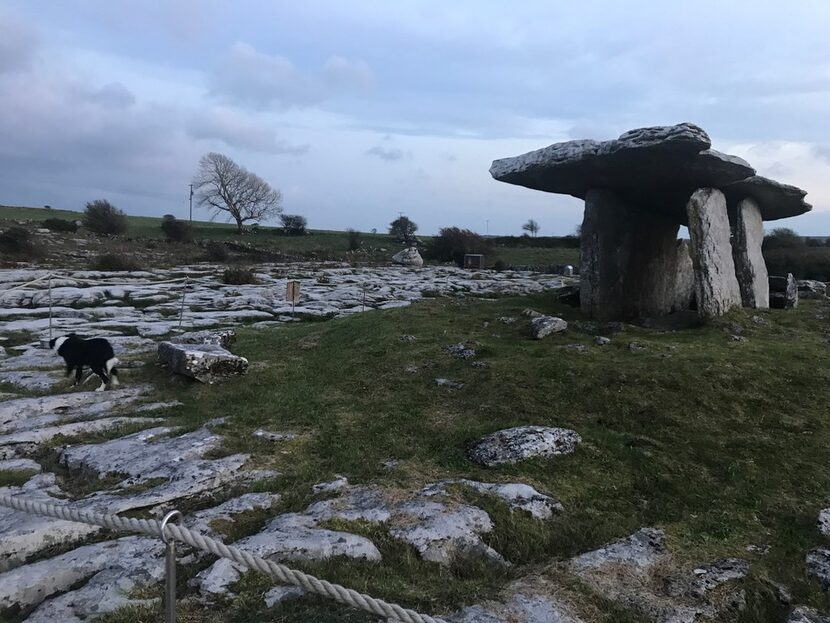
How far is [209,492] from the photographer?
5336 millimetres

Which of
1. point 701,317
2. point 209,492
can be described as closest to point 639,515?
point 209,492

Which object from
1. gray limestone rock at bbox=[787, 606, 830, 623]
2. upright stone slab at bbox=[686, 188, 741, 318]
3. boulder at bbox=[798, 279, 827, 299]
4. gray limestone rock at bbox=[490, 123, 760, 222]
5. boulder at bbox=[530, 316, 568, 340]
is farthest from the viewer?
boulder at bbox=[798, 279, 827, 299]

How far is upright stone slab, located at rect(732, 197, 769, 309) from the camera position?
513 inches

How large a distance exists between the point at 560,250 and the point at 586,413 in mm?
42189

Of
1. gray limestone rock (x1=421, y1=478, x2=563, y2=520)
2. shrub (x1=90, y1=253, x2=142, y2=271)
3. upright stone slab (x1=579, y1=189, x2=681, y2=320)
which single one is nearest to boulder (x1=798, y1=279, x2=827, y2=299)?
upright stone slab (x1=579, y1=189, x2=681, y2=320)

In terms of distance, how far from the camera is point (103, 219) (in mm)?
45188

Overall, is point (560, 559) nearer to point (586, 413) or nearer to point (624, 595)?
point (624, 595)

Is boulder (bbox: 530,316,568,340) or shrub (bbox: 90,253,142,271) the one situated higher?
shrub (bbox: 90,253,142,271)

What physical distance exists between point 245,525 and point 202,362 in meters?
4.65

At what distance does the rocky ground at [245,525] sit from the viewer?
3.68 meters

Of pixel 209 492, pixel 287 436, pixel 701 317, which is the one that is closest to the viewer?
pixel 209 492

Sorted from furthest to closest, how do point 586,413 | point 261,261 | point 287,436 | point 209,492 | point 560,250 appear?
1. point 560,250
2. point 261,261
3. point 586,413
4. point 287,436
5. point 209,492

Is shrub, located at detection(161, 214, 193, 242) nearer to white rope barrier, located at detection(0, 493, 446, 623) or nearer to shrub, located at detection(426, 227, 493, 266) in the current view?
shrub, located at detection(426, 227, 493, 266)

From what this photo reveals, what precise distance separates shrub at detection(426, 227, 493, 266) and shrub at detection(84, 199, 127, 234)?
80.7ft
